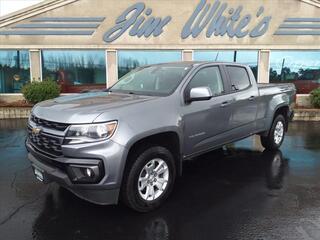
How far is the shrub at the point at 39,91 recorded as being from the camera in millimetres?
11734

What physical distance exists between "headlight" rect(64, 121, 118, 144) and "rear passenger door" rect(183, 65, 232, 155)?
117cm

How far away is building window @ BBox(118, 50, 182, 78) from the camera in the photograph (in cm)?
1335

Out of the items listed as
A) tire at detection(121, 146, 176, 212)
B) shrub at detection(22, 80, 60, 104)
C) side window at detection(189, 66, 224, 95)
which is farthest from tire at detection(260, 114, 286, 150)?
shrub at detection(22, 80, 60, 104)

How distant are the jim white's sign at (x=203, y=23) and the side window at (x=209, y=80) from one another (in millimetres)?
8687

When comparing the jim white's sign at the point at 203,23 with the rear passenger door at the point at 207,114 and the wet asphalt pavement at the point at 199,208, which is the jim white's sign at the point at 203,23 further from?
the rear passenger door at the point at 207,114

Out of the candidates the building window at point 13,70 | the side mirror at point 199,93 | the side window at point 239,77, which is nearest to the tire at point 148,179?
the side mirror at point 199,93

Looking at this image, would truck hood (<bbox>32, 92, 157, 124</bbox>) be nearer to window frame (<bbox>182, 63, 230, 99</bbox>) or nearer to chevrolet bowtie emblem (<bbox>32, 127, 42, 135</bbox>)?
chevrolet bowtie emblem (<bbox>32, 127, 42, 135</bbox>)

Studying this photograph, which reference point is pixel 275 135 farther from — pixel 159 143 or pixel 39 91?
pixel 39 91

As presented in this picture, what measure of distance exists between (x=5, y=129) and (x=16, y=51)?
17.5ft

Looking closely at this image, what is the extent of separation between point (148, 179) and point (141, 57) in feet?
33.3

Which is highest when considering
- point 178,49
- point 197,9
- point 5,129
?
point 197,9

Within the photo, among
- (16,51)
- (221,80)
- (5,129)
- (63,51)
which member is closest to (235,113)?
(221,80)

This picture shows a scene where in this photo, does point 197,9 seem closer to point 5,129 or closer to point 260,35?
point 260,35

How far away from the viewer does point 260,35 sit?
13242mm
